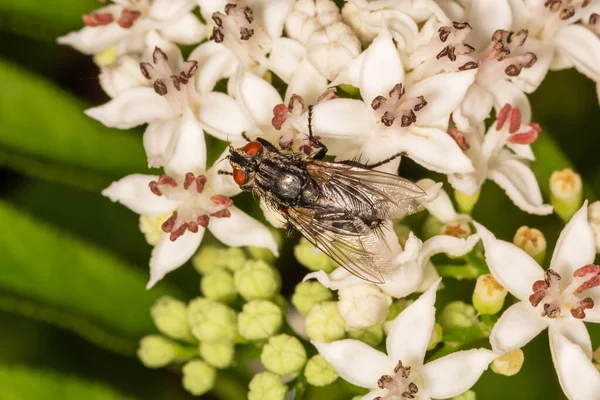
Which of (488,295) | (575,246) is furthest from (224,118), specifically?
(575,246)

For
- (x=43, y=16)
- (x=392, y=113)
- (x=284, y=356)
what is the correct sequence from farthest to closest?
(x=43, y=16)
(x=284, y=356)
(x=392, y=113)

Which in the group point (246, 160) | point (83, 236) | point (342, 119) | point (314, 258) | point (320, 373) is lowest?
point (83, 236)

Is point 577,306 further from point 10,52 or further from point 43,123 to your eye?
point 10,52

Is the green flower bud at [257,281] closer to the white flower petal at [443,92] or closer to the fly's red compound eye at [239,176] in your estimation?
the fly's red compound eye at [239,176]

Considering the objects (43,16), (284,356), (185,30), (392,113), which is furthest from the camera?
(43,16)

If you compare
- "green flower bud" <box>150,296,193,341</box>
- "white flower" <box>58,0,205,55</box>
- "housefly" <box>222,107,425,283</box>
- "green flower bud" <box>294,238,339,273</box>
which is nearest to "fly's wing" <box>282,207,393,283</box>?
"housefly" <box>222,107,425,283</box>

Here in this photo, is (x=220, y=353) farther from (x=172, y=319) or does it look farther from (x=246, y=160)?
(x=246, y=160)
